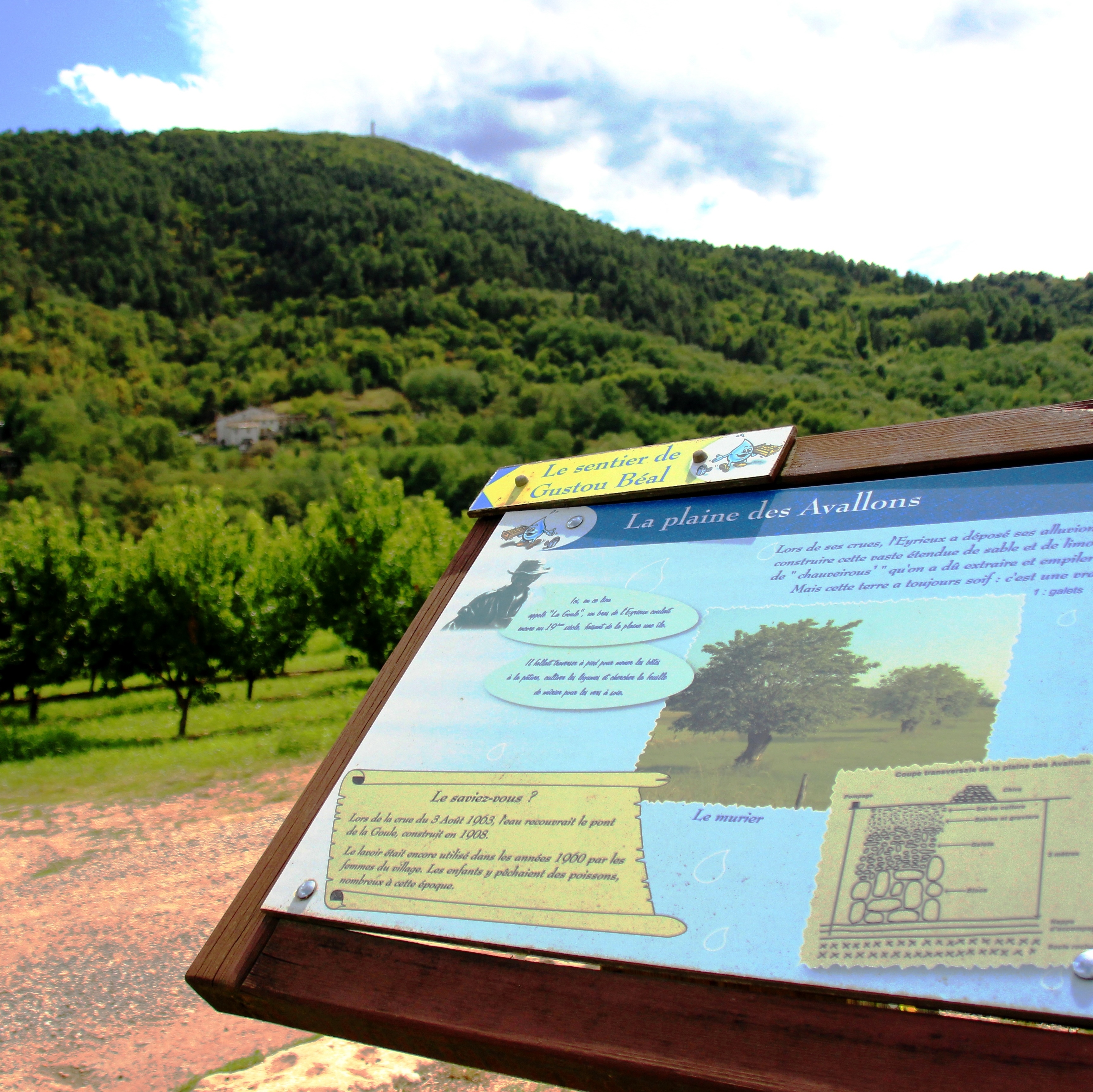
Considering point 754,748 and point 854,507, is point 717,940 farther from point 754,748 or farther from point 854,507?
point 854,507

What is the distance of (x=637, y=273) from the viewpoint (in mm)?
105812

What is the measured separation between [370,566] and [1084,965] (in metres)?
14.4

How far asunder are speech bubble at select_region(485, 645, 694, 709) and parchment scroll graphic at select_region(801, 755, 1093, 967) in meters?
0.60

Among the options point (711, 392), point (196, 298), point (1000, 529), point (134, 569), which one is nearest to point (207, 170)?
point (196, 298)

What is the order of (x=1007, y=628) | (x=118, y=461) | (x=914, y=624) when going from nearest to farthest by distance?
(x=1007, y=628) < (x=914, y=624) < (x=118, y=461)

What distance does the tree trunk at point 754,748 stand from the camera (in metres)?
1.86

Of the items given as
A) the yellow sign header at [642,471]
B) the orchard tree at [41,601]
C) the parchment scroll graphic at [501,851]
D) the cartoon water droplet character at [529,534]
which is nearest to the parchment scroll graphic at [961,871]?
the parchment scroll graphic at [501,851]

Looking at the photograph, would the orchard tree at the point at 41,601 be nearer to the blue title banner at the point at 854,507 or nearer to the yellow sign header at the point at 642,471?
the yellow sign header at the point at 642,471

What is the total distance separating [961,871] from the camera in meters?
1.52

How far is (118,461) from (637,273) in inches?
2669

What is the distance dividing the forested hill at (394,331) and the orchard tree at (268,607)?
40.7 metres

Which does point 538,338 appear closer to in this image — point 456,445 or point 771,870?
point 456,445

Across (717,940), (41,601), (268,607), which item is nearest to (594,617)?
(717,940)

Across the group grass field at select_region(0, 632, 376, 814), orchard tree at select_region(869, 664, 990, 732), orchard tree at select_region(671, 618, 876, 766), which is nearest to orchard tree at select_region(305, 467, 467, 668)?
grass field at select_region(0, 632, 376, 814)
